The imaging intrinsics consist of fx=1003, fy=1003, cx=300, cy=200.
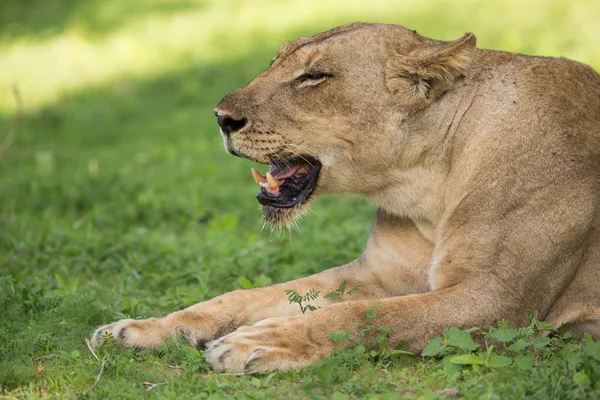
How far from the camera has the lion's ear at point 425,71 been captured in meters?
4.39

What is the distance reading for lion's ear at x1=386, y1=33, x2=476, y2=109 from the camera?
173 inches

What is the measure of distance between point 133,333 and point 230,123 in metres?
1.03

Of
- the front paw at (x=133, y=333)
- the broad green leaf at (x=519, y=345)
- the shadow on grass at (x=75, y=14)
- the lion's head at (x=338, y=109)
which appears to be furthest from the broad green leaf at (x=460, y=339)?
the shadow on grass at (x=75, y=14)

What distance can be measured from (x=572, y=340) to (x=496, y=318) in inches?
14.9

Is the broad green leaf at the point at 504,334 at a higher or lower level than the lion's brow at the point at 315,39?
lower

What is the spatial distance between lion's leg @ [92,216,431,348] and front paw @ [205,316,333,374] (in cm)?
44

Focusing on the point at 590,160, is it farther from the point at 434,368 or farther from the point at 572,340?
the point at 434,368

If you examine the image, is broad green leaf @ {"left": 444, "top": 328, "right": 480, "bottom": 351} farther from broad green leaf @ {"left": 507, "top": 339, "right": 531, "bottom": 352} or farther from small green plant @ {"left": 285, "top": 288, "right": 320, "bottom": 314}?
small green plant @ {"left": 285, "top": 288, "right": 320, "bottom": 314}

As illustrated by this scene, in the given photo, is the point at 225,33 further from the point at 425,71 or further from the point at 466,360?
the point at 466,360

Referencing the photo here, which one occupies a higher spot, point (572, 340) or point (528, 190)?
point (528, 190)

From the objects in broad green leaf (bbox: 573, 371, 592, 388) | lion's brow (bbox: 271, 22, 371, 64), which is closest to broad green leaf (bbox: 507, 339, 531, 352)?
broad green leaf (bbox: 573, 371, 592, 388)

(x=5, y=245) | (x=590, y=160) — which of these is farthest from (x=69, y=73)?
(x=590, y=160)

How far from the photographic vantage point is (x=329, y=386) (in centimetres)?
365

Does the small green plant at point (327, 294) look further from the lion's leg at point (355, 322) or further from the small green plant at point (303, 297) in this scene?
the lion's leg at point (355, 322)
